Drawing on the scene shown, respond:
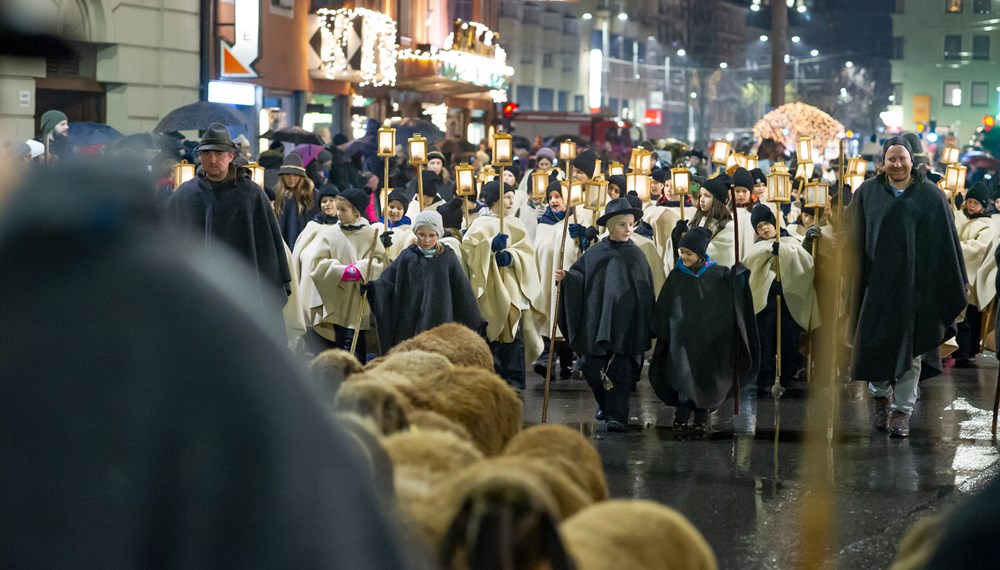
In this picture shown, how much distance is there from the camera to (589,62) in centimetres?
7800

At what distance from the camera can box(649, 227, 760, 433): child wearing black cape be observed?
37.4 feet

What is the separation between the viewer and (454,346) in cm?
729

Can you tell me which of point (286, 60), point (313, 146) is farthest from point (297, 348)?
point (286, 60)

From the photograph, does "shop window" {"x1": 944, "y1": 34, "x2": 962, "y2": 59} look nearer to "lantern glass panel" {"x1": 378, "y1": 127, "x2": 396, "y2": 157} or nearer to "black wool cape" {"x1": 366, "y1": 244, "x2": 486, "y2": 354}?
"lantern glass panel" {"x1": 378, "y1": 127, "x2": 396, "y2": 157}

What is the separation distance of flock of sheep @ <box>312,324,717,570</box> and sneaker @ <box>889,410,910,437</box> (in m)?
5.82

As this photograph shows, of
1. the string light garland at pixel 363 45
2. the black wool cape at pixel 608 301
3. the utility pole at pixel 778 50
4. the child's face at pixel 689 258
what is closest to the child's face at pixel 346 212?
the black wool cape at pixel 608 301

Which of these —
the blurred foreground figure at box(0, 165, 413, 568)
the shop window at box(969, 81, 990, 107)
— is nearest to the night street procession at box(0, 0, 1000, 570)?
the blurred foreground figure at box(0, 165, 413, 568)

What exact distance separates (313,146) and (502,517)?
58.2 feet

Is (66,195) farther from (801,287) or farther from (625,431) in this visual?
(801,287)

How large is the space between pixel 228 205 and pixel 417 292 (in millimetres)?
2627

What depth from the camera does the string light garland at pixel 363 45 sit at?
92.3ft

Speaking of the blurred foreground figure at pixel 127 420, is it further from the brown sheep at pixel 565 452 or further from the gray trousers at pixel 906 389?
the gray trousers at pixel 906 389

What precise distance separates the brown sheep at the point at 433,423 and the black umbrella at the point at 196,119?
1258cm

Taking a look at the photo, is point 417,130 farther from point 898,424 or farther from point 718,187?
point 898,424
